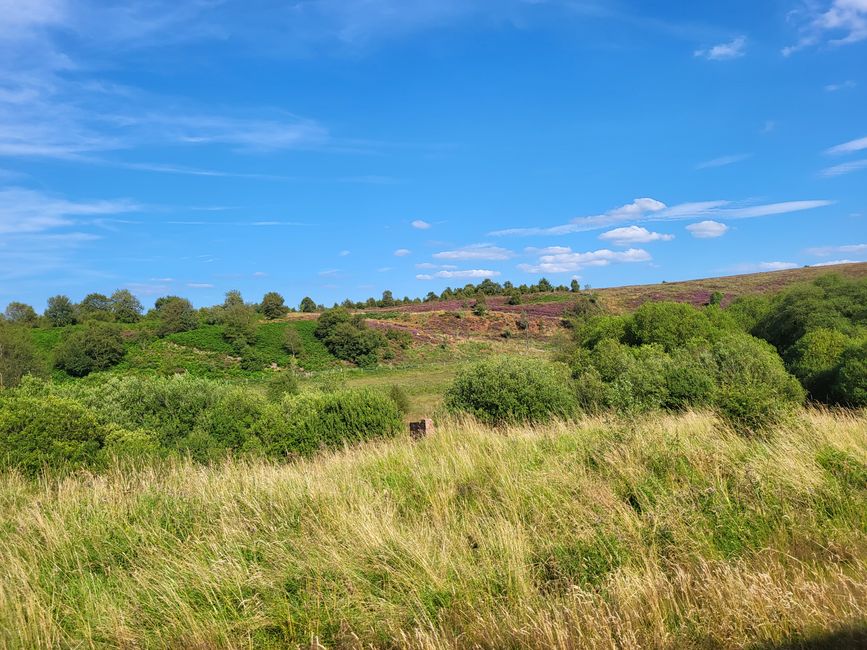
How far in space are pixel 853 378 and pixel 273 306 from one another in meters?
63.0

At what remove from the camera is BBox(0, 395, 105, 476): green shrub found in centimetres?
845

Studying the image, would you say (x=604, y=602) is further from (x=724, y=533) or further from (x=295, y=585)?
(x=295, y=585)

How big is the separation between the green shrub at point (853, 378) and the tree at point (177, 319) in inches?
2164

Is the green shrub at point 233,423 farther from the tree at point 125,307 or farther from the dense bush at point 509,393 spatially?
the tree at point 125,307

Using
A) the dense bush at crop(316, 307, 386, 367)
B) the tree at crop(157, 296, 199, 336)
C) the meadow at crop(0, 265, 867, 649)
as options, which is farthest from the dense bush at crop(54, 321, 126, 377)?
the meadow at crop(0, 265, 867, 649)

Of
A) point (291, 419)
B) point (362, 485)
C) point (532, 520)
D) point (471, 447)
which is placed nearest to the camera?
point (532, 520)

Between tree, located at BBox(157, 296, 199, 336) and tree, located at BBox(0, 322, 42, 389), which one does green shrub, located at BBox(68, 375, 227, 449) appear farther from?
tree, located at BBox(157, 296, 199, 336)

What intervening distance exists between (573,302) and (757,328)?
117 feet

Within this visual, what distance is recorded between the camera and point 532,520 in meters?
4.77

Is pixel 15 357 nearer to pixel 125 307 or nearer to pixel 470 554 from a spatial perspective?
pixel 125 307

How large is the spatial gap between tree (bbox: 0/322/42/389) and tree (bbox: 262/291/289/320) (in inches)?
1172

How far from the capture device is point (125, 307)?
212 ft

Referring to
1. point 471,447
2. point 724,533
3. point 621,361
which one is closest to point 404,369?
point 621,361

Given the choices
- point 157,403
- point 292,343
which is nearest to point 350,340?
point 292,343
